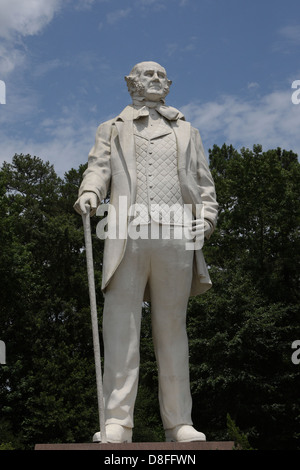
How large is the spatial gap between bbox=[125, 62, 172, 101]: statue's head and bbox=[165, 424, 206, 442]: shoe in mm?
3343

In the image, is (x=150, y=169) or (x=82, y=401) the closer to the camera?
(x=150, y=169)

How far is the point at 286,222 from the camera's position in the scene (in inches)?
923

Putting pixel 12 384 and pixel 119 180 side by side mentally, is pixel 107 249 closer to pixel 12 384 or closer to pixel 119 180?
pixel 119 180

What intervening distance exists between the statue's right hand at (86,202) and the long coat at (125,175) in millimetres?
68

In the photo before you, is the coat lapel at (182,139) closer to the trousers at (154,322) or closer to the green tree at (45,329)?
the trousers at (154,322)

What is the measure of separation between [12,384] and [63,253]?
5.44m

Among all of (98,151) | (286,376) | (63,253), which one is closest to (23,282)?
(63,253)

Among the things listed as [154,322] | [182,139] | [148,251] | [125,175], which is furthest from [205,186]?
[154,322]

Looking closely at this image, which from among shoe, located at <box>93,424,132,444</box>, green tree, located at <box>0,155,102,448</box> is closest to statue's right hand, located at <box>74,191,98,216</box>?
shoe, located at <box>93,424,132,444</box>

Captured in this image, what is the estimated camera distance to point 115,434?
603cm

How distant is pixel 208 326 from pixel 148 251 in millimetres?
15692

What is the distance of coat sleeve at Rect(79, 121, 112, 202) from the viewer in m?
6.83

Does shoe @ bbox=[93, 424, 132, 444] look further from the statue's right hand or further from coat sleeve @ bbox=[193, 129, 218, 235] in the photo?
coat sleeve @ bbox=[193, 129, 218, 235]

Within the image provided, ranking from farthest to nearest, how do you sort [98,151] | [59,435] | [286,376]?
[59,435]
[286,376]
[98,151]
